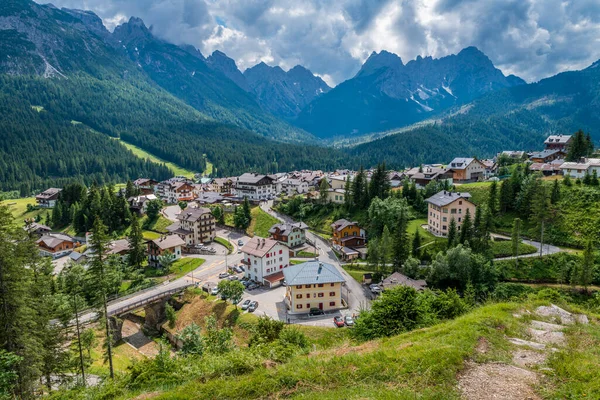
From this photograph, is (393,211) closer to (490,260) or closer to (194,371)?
(490,260)

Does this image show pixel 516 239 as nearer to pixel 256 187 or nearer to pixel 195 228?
pixel 195 228

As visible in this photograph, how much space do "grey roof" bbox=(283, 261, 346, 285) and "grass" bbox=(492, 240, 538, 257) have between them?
30345 mm

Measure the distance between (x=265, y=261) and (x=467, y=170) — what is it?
3126 inches

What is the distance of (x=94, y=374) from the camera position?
43094mm

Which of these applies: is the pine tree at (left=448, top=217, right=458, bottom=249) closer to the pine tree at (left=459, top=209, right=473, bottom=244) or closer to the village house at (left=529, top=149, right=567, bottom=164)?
the pine tree at (left=459, top=209, right=473, bottom=244)

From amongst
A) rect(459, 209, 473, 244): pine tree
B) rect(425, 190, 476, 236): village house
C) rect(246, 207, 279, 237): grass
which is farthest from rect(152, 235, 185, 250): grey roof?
rect(459, 209, 473, 244): pine tree

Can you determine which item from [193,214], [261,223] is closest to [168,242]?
[193,214]

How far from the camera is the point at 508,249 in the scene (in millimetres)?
66500

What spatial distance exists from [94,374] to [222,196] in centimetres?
10273

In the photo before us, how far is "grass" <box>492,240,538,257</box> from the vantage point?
215ft

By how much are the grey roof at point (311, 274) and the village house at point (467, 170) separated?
74129mm

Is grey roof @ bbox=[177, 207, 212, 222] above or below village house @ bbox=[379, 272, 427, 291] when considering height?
above

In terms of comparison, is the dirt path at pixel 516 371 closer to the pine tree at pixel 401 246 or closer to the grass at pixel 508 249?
the pine tree at pixel 401 246

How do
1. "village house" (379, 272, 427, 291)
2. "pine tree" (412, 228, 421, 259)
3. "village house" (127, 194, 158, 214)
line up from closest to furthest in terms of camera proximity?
"village house" (379, 272, 427, 291)
"pine tree" (412, 228, 421, 259)
"village house" (127, 194, 158, 214)
